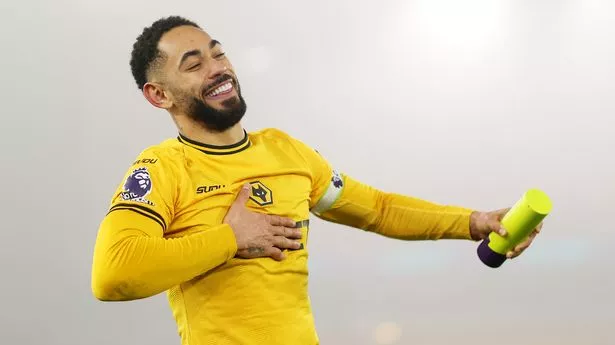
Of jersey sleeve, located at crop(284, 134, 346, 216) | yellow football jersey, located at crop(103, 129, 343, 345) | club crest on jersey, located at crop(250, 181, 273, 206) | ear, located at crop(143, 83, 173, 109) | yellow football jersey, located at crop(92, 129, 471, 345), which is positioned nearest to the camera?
yellow football jersey, located at crop(92, 129, 471, 345)

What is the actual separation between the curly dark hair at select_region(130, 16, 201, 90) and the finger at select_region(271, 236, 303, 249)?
53 centimetres

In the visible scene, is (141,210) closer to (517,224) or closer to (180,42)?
(180,42)

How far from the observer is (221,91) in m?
1.80

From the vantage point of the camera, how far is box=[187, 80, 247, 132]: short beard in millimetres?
1775

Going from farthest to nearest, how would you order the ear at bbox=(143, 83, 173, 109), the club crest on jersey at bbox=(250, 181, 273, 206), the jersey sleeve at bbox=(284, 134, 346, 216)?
the jersey sleeve at bbox=(284, 134, 346, 216), the ear at bbox=(143, 83, 173, 109), the club crest on jersey at bbox=(250, 181, 273, 206)

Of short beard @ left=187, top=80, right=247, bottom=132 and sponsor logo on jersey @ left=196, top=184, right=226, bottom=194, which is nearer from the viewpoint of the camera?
sponsor logo on jersey @ left=196, top=184, right=226, bottom=194

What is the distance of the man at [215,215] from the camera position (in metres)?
1.47

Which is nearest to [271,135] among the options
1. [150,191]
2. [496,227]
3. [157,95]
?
[157,95]

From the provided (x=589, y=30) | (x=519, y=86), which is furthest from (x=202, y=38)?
(x=589, y=30)

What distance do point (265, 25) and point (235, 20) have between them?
0.15m

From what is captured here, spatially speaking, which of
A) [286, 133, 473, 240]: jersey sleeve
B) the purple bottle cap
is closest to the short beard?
[286, 133, 473, 240]: jersey sleeve

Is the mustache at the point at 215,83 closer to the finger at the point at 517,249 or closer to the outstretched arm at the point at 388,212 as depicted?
the outstretched arm at the point at 388,212

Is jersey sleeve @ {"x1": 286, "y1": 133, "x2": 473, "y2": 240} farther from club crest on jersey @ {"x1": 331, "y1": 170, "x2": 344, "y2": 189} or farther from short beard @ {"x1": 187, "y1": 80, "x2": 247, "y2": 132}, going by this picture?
short beard @ {"x1": 187, "y1": 80, "x2": 247, "y2": 132}

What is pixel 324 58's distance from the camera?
148 inches
